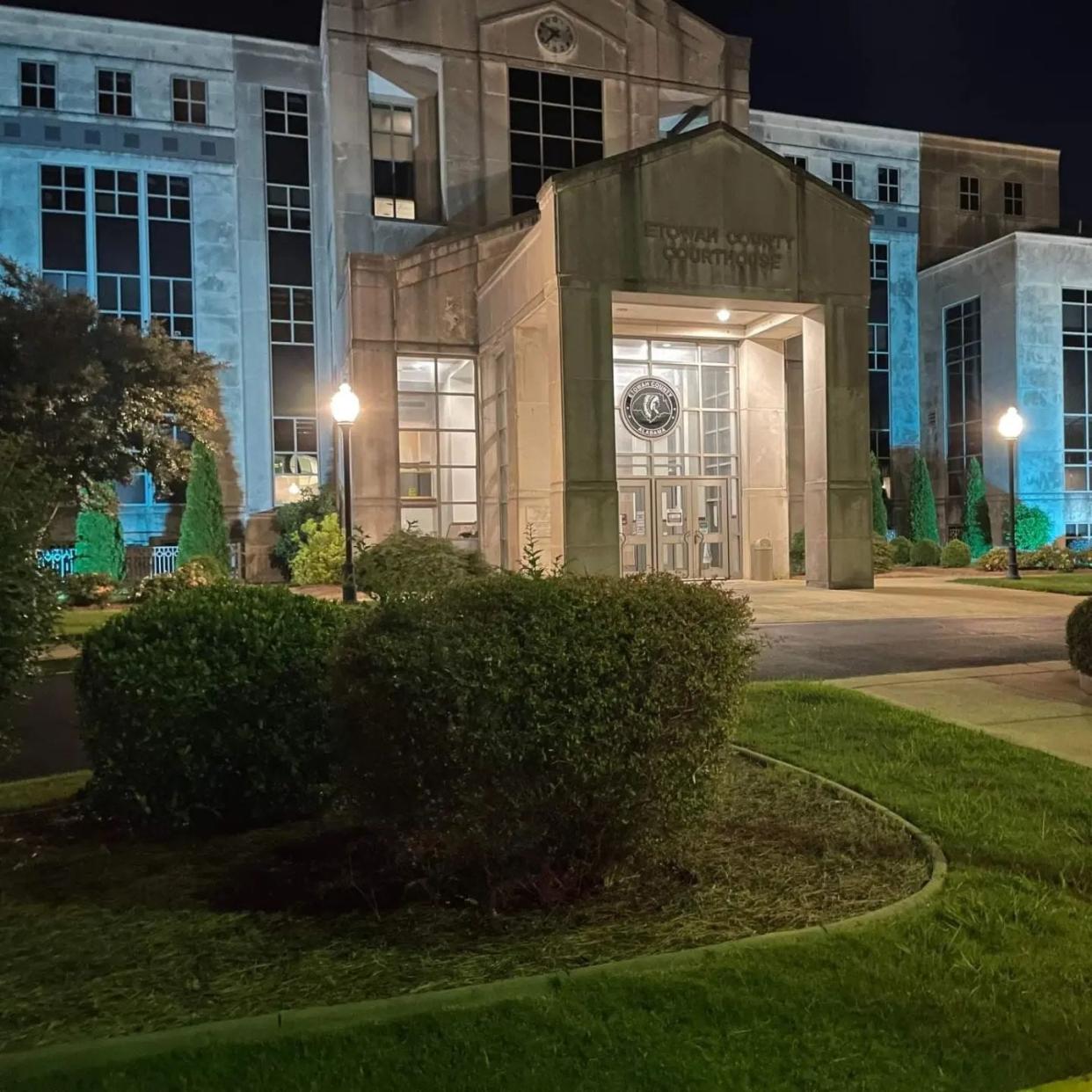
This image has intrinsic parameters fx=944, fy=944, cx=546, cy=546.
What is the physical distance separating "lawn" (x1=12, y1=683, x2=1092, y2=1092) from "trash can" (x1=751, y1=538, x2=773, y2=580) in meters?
21.3

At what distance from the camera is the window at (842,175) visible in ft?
129

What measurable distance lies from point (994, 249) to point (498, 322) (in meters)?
23.4

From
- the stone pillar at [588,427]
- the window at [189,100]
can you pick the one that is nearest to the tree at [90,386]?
the window at [189,100]

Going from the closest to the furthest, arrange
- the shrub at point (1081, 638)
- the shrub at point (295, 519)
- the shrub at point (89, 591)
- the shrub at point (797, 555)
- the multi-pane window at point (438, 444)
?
1. the shrub at point (1081, 638)
2. the shrub at point (89, 591)
3. the multi-pane window at point (438, 444)
4. the shrub at point (797, 555)
5. the shrub at point (295, 519)

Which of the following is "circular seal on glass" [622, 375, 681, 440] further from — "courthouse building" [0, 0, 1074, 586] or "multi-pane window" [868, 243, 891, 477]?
"multi-pane window" [868, 243, 891, 477]

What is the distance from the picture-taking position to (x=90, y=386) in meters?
21.4

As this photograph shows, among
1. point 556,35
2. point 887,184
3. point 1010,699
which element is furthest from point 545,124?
point 1010,699

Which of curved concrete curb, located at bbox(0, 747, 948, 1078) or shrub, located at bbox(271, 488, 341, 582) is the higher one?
shrub, located at bbox(271, 488, 341, 582)

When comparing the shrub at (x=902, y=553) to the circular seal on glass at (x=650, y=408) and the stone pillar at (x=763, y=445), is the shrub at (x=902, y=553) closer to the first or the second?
the stone pillar at (x=763, y=445)

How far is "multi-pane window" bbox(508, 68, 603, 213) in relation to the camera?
28344 mm

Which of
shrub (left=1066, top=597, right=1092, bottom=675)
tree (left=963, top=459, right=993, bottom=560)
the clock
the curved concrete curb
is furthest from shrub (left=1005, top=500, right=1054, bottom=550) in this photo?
the curved concrete curb

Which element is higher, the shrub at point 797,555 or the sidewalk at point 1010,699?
the shrub at point 797,555

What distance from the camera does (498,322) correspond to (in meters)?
23.0

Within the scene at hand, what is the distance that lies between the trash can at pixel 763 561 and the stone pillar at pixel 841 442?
3.50m
